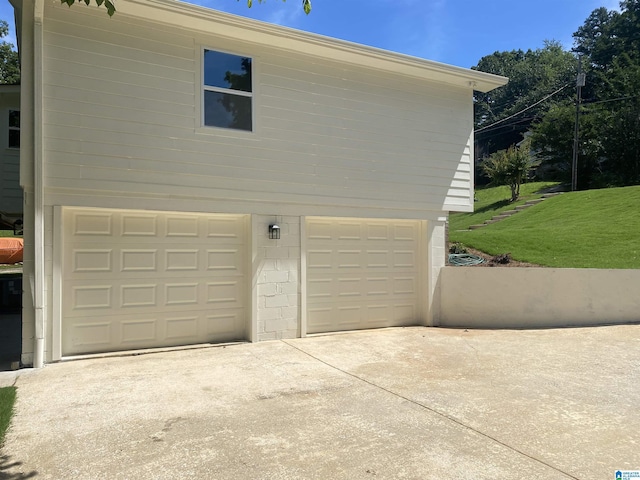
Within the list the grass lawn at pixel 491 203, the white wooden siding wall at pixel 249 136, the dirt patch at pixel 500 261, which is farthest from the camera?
the grass lawn at pixel 491 203

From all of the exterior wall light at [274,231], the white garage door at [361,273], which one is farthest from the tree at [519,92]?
the exterior wall light at [274,231]

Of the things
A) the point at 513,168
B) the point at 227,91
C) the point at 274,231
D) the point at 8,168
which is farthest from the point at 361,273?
the point at 513,168

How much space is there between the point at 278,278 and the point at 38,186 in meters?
3.67

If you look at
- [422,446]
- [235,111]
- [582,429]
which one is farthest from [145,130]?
[582,429]

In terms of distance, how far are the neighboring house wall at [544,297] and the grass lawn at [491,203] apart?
31.4 feet

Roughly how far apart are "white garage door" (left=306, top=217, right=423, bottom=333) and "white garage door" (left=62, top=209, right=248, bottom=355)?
137 centimetres

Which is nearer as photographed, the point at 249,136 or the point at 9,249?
the point at 249,136

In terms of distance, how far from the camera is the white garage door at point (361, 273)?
26.2 feet

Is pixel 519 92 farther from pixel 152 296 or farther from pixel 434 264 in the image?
pixel 152 296

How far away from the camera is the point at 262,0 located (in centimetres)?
Result: 366

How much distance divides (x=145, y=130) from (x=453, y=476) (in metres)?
5.85

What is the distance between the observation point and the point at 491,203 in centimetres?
2416

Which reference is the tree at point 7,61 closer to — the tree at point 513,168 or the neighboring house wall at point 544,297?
the tree at point 513,168

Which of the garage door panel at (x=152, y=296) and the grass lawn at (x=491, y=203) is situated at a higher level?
the grass lawn at (x=491, y=203)
